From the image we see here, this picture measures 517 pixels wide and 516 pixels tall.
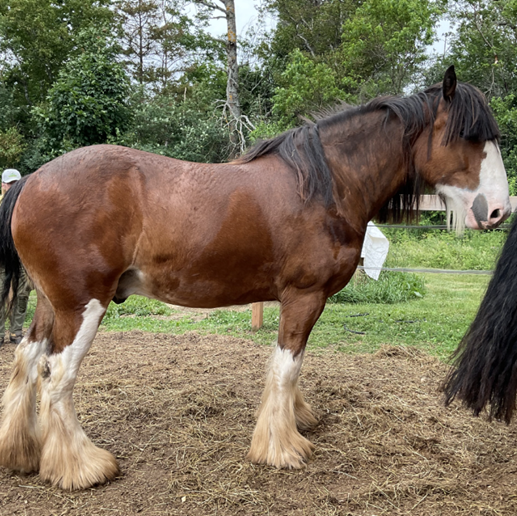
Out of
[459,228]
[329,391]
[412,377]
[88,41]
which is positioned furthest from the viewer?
[88,41]

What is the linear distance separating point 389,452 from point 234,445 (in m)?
0.97

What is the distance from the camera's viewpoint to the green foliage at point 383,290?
24.9ft

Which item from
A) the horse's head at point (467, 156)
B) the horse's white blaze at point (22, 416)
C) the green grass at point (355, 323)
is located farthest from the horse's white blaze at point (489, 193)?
the green grass at point (355, 323)

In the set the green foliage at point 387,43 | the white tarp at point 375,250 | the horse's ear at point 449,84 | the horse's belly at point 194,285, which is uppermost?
the green foliage at point 387,43

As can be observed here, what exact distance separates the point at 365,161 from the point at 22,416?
2528mm

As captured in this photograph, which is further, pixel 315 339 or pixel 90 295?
pixel 315 339

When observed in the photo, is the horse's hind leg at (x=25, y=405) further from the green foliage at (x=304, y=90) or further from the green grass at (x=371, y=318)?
the green foliage at (x=304, y=90)

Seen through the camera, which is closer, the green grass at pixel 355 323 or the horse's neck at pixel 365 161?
the horse's neck at pixel 365 161

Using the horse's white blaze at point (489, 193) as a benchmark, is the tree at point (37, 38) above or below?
above

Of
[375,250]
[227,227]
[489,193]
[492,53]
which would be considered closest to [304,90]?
[492,53]

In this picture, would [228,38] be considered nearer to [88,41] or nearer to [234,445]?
[88,41]

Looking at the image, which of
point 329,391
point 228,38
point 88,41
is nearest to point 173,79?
point 228,38

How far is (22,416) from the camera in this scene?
2.67m

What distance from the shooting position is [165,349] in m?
5.19
